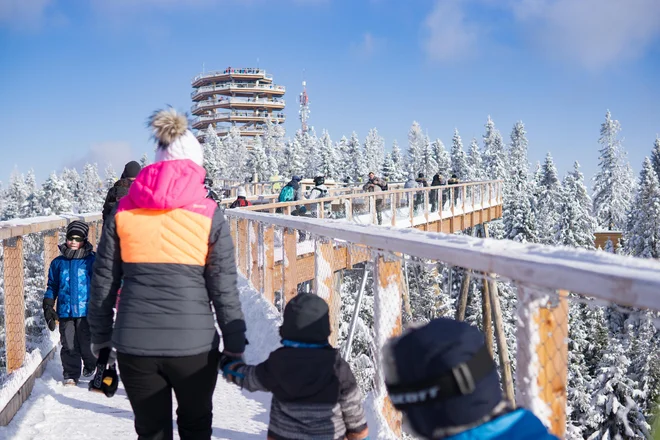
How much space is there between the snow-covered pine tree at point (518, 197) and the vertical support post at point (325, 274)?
1590 mm

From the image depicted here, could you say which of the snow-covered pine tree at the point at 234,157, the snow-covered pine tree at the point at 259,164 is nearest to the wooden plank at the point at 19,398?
the snow-covered pine tree at the point at 259,164

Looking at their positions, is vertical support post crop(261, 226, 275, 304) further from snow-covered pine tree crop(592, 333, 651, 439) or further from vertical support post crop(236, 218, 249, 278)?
snow-covered pine tree crop(592, 333, 651, 439)

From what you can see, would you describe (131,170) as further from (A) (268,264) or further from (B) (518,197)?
(B) (518,197)

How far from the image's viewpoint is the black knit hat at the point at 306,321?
2.48m

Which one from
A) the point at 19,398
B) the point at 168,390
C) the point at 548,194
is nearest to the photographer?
the point at 168,390

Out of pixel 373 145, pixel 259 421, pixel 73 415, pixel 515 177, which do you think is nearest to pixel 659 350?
pixel 259 421

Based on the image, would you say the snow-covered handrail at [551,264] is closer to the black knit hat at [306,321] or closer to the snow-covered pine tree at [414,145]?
the black knit hat at [306,321]

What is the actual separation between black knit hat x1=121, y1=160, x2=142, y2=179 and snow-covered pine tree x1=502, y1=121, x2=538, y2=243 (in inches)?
154

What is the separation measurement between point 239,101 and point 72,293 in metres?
110

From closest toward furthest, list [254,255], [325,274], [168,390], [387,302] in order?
1. [168,390]
2. [387,302]
3. [325,274]
4. [254,255]

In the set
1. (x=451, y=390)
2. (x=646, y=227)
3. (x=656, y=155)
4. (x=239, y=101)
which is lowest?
(x=646, y=227)

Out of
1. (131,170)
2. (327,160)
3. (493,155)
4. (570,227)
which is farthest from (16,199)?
(131,170)

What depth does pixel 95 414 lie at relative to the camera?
14.1 feet

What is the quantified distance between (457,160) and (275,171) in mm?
32607
